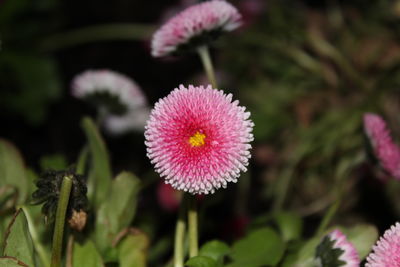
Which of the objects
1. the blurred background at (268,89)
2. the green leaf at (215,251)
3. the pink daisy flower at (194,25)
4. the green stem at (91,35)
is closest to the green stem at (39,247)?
the green leaf at (215,251)

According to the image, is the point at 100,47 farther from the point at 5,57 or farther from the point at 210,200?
the point at 210,200

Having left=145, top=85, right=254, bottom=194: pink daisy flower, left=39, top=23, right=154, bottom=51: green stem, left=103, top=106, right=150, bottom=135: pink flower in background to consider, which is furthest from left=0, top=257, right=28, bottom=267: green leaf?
left=39, top=23, right=154, bottom=51: green stem

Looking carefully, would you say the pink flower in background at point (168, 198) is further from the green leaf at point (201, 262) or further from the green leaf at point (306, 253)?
the green leaf at point (201, 262)

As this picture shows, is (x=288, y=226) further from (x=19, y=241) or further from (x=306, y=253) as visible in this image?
(x=19, y=241)

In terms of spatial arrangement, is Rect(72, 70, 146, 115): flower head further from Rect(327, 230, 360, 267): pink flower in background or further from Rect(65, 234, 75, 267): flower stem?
Rect(327, 230, 360, 267): pink flower in background

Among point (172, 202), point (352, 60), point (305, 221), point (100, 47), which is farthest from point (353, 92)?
point (100, 47)

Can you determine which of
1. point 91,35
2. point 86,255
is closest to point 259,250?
point 86,255
